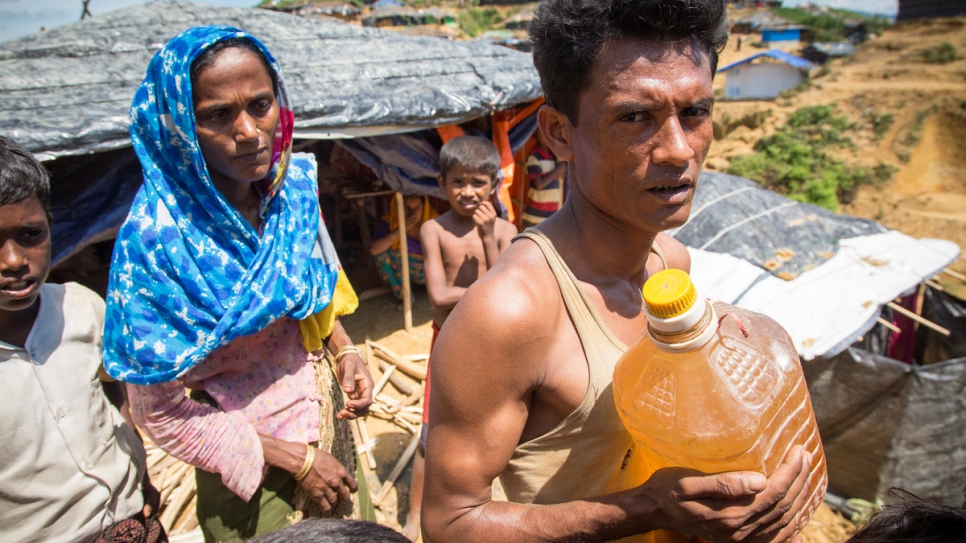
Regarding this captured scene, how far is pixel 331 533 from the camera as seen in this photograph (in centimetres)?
100

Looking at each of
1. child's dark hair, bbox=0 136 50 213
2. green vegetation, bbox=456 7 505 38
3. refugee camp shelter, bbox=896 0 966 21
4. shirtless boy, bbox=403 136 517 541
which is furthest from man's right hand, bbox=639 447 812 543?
green vegetation, bbox=456 7 505 38

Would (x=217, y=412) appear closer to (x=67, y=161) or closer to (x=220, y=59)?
(x=220, y=59)

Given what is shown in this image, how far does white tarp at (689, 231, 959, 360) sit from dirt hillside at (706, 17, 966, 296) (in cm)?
676

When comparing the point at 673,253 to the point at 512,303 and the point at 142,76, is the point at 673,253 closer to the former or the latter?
the point at 512,303

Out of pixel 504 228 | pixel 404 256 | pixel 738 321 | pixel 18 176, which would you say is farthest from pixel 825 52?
pixel 18 176

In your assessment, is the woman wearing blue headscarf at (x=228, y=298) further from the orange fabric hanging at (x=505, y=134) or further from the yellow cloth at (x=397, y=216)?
the yellow cloth at (x=397, y=216)

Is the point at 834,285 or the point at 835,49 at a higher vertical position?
the point at 835,49

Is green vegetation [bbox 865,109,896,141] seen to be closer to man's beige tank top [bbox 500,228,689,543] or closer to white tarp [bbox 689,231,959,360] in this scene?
white tarp [bbox 689,231,959,360]

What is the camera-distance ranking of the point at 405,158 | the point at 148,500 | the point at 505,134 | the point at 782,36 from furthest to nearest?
the point at 782,36, the point at 505,134, the point at 405,158, the point at 148,500

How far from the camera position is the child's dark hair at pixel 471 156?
3.46 m

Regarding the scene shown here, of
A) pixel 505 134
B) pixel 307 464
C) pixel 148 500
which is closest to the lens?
pixel 307 464

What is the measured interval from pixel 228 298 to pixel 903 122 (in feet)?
71.6

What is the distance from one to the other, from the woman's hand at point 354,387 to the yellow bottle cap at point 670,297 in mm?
1540

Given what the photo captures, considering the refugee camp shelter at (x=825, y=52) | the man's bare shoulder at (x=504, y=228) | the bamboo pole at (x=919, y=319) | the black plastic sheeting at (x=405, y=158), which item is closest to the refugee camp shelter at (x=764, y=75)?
the refugee camp shelter at (x=825, y=52)
